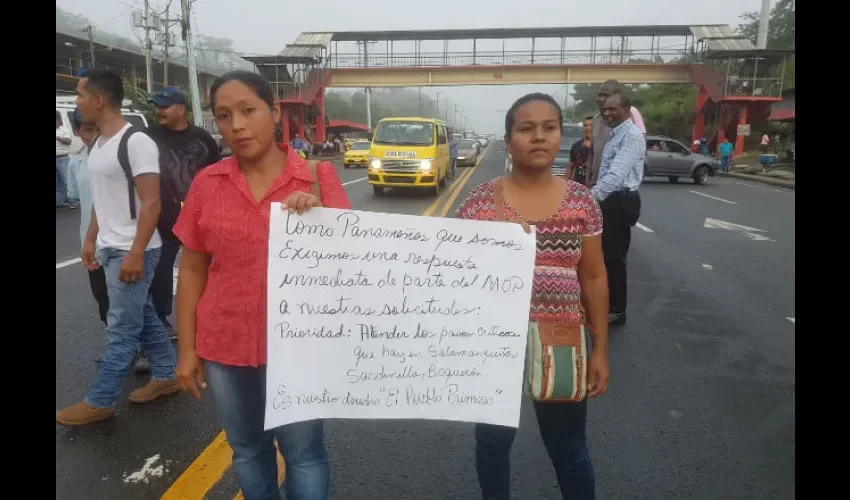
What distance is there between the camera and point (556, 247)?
1944 millimetres

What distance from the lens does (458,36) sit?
40.5m

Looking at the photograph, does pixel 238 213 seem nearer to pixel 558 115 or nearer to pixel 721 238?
pixel 558 115

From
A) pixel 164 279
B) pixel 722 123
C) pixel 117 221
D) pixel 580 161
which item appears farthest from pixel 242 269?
pixel 722 123

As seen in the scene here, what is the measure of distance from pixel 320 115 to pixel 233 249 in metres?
39.7

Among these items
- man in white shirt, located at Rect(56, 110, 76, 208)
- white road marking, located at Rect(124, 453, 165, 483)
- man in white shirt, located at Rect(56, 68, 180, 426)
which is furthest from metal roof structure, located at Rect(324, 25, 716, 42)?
white road marking, located at Rect(124, 453, 165, 483)

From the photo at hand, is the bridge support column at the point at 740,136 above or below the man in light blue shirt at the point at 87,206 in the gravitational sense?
above

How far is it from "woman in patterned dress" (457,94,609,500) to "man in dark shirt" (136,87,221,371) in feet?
7.75

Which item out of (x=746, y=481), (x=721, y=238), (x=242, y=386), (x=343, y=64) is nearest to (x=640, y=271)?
Result: (x=721, y=238)

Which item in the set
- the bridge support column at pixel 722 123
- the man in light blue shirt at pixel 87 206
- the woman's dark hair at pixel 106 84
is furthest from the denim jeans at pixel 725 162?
the woman's dark hair at pixel 106 84

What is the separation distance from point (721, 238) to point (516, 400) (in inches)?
347

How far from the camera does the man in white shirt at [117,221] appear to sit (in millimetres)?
3082

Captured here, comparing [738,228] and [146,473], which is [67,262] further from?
[738,228]

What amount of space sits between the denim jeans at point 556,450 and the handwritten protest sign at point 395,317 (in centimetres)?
15

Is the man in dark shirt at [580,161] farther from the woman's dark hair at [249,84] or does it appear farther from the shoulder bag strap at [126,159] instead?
the woman's dark hair at [249,84]
